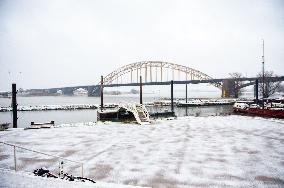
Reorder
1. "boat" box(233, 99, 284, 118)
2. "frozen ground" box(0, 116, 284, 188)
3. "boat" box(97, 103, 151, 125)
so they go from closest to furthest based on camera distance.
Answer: "frozen ground" box(0, 116, 284, 188) < "boat" box(97, 103, 151, 125) < "boat" box(233, 99, 284, 118)

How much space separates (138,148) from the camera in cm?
1477

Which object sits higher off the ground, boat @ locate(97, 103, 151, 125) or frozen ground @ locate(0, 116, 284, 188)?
boat @ locate(97, 103, 151, 125)

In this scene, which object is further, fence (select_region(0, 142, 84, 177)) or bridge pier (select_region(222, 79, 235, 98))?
bridge pier (select_region(222, 79, 235, 98))

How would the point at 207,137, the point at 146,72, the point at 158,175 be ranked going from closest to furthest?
1. the point at 158,175
2. the point at 207,137
3. the point at 146,72

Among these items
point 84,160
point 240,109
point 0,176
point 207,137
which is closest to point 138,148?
point 84,160

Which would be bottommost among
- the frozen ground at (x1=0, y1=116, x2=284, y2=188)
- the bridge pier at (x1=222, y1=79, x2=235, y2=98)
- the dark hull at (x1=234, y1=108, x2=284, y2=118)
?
the frozen ground at (x1=0, y1=116, x2=284, y2=188)

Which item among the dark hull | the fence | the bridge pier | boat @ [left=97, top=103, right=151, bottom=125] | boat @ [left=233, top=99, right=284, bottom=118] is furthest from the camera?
the bridge pier

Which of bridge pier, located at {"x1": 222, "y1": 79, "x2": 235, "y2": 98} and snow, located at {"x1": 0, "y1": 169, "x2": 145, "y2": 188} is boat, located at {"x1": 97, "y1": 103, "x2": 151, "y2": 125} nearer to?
snow, located at {"x1": 0, "y1": 169, "x2": 145, "y2": 188}

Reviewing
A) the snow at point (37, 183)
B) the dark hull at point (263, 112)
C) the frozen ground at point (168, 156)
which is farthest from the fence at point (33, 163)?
the dark hull at point (263, 112)

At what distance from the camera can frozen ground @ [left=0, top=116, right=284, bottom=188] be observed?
9773 mm

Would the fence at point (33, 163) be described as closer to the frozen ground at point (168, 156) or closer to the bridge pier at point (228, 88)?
the frozen ground at point (168, 156)

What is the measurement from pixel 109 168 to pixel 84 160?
6.30 ft

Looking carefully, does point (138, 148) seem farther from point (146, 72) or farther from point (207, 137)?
point (146, 72)

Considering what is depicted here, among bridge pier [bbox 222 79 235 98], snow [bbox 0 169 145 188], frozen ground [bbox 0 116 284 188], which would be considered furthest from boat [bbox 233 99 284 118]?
bridge pier [bbox 222 79 235 98]
